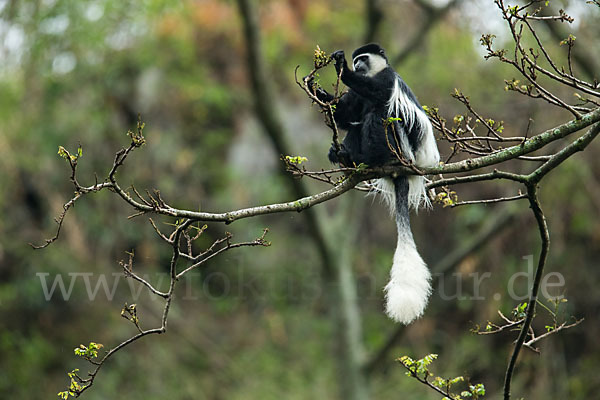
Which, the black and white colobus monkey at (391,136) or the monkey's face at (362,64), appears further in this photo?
the monkey's face at (362,64)

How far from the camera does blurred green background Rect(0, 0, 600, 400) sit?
579 centimetres

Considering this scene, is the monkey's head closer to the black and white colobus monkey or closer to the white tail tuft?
the black and white colobus monkey

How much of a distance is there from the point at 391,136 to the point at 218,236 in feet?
16.3

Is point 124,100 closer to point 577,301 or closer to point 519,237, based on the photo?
point 519,237

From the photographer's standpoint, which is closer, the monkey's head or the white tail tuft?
the white tail tuft

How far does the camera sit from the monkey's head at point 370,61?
2.78 m

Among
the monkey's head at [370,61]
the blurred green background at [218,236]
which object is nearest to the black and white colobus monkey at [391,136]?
the monkey's head at [370,61]

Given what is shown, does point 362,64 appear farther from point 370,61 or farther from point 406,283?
point 406,283

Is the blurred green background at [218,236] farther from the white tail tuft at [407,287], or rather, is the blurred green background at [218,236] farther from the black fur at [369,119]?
the white tail tuft at [407,287]

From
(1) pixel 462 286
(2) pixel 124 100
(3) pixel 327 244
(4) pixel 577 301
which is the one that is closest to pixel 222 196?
(2) pixel 124 100

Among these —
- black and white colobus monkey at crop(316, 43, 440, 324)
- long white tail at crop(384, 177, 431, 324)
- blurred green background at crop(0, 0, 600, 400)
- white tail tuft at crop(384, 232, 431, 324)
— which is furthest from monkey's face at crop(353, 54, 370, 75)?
blurred green background at crop(0, 0, 600, 400)

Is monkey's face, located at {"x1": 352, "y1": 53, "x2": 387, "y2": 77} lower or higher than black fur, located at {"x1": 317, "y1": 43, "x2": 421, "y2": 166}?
higher

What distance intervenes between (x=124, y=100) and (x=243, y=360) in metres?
3.54

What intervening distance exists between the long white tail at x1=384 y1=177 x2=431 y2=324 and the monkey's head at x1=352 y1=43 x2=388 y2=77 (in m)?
0.64
